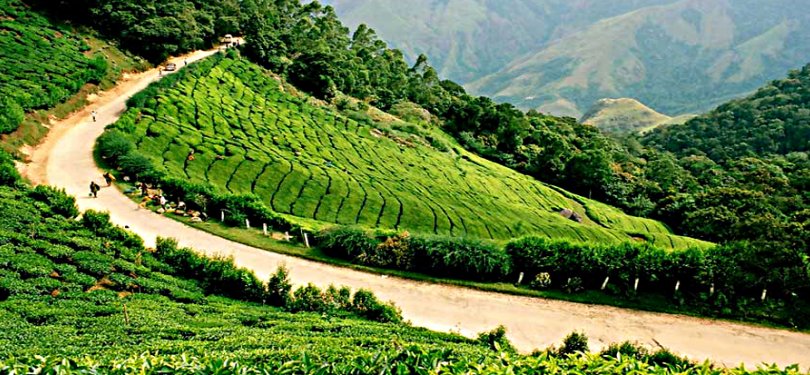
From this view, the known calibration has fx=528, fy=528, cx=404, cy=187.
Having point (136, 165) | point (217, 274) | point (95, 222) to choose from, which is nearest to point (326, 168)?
point (136, 165)

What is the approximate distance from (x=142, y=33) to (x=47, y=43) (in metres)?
12.8

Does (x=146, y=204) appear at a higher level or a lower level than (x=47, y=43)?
lower

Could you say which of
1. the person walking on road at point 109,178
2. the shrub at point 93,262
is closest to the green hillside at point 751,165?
the shrub at point 93,262

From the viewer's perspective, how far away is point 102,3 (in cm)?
7575

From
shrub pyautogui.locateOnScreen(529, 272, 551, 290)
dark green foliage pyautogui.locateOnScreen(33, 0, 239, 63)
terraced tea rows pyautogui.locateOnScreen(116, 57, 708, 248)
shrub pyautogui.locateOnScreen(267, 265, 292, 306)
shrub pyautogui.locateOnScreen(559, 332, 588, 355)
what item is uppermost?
dark green foliage pyautogui.locateOnScreen(33, 0, 239, 63)

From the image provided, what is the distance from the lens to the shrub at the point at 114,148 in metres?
43.1

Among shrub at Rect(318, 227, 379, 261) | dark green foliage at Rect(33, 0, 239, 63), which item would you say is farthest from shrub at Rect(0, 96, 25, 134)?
dark green foliage at Rect(33, 0, 239, 63)

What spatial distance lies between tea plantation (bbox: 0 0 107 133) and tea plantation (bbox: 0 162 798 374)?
19694 millimetres

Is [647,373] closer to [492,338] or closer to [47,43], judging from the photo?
[492,338]

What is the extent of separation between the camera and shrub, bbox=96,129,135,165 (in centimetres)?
4312

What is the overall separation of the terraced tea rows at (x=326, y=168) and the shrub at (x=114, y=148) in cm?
205

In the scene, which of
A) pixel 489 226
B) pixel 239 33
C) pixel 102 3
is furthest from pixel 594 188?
pixel 102 3

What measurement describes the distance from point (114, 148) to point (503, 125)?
254 ft

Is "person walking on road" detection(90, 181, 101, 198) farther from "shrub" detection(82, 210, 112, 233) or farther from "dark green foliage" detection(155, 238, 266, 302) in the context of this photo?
"dark green foliage" detection(155, 238, 266, 302)
